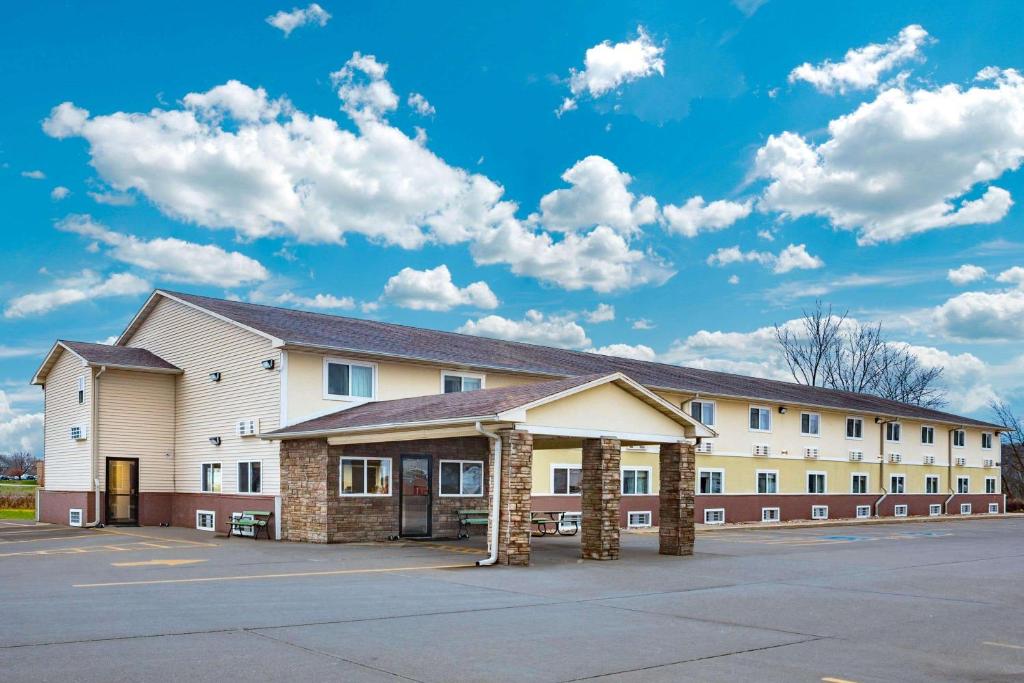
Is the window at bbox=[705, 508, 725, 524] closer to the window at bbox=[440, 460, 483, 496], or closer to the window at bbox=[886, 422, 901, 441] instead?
the window at bbox=[440, 460, 483, 496]

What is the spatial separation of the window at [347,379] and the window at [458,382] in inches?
92.6

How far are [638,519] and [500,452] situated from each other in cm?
1523

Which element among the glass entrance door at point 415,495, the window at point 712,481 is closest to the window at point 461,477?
the glass entrance door at point 415,495

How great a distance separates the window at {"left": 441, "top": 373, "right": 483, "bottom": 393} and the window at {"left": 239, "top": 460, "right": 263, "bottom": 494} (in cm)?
525

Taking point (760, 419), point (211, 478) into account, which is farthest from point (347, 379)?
point (760, 419)

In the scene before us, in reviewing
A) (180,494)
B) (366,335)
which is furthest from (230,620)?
(180,494)

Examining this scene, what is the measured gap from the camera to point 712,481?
109 feet

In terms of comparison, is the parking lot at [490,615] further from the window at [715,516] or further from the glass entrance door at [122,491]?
the window at [715,516]

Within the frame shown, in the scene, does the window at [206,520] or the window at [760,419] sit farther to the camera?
the window at [760,419]

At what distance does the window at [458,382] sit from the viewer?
25.6m

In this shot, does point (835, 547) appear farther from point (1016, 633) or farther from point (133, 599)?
point (133, 599)

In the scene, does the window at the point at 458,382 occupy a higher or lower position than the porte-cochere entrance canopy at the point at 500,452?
higher

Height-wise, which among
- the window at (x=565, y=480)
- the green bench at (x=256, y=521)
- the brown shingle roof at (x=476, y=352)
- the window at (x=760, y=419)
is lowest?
the green bench at (x=256, y=521)

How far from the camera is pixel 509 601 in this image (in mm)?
12469
